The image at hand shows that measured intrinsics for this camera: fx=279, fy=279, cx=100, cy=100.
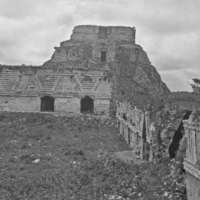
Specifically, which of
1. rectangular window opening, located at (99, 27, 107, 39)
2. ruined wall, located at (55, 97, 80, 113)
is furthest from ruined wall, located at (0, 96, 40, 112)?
rectangular window opening, located at (99, 27, 107, 39)

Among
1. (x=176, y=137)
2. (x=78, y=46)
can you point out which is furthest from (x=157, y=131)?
(x=78, y=46)

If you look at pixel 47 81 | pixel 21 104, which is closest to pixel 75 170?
pixel 47 81

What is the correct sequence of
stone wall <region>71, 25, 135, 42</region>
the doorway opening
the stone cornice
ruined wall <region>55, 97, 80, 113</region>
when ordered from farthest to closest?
stone wall <region>71, 25, 135, 42</region> < the doorway opening < ruined wall <region>55, 97, 80, 113</region> < the stone cornice

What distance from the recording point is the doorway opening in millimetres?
22417

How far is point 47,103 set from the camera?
23172 millimetres

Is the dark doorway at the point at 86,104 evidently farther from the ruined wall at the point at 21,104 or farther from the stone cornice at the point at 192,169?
the stone cornice at the point at 192,169

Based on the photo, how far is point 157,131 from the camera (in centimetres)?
868

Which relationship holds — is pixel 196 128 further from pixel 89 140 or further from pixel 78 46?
pixel 78 46

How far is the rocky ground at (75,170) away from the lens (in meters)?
6.96

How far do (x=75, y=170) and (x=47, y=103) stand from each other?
14.7 m

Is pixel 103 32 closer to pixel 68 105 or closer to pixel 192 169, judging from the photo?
pixel 68 105

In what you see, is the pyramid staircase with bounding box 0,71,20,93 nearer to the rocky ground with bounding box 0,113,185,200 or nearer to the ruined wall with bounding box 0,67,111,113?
the ruined wall with bounding box 0,67,111,113

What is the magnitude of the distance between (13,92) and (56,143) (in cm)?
997

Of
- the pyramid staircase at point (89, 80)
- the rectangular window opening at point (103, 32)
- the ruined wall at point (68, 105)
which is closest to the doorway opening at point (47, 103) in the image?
the ruined wall at point (68, 105)
